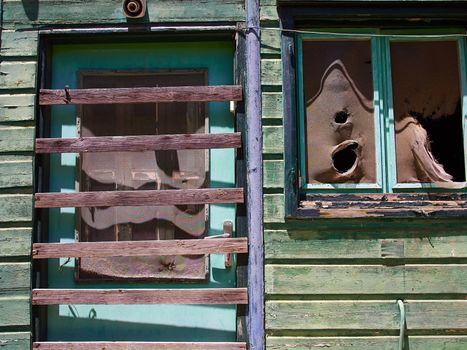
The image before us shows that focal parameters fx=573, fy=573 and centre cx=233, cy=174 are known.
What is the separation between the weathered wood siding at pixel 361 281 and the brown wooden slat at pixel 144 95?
719mm

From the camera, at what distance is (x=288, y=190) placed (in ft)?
12.5

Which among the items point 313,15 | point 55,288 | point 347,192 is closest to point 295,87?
point 313,15

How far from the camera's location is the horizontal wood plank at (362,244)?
3.82 metres

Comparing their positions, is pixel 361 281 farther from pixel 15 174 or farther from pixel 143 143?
pixel 15 174

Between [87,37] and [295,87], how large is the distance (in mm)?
1522

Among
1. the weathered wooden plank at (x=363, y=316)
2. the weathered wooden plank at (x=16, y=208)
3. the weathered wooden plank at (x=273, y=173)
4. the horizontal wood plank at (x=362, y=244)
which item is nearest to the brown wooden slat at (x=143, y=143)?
the weathered wooden plank at (x=273, y=173)

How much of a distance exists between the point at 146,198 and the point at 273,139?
3.10ft

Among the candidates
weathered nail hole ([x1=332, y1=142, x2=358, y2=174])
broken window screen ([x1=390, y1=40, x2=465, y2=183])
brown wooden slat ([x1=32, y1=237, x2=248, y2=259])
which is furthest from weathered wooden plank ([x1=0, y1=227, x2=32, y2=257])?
broken window screen ([x1=390, y1=40, x2=465, y2=183])

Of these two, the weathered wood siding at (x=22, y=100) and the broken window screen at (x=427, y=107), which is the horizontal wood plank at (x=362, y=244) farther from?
the weathered wood siding at (x=22, y=100)

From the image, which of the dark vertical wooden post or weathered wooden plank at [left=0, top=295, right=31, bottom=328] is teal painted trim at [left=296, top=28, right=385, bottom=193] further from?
weathered wooden plank at [left=0, top=295, right=31, bottom=328]

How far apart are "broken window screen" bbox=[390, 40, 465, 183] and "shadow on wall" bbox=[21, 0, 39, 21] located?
8.33ft

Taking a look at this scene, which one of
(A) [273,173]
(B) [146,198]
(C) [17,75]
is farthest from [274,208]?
(C) [17,75]

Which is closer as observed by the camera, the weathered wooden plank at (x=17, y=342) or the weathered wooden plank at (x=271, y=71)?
the weathered wooden plank at (x=17, y=342)

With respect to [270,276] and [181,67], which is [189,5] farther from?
[270,276]
